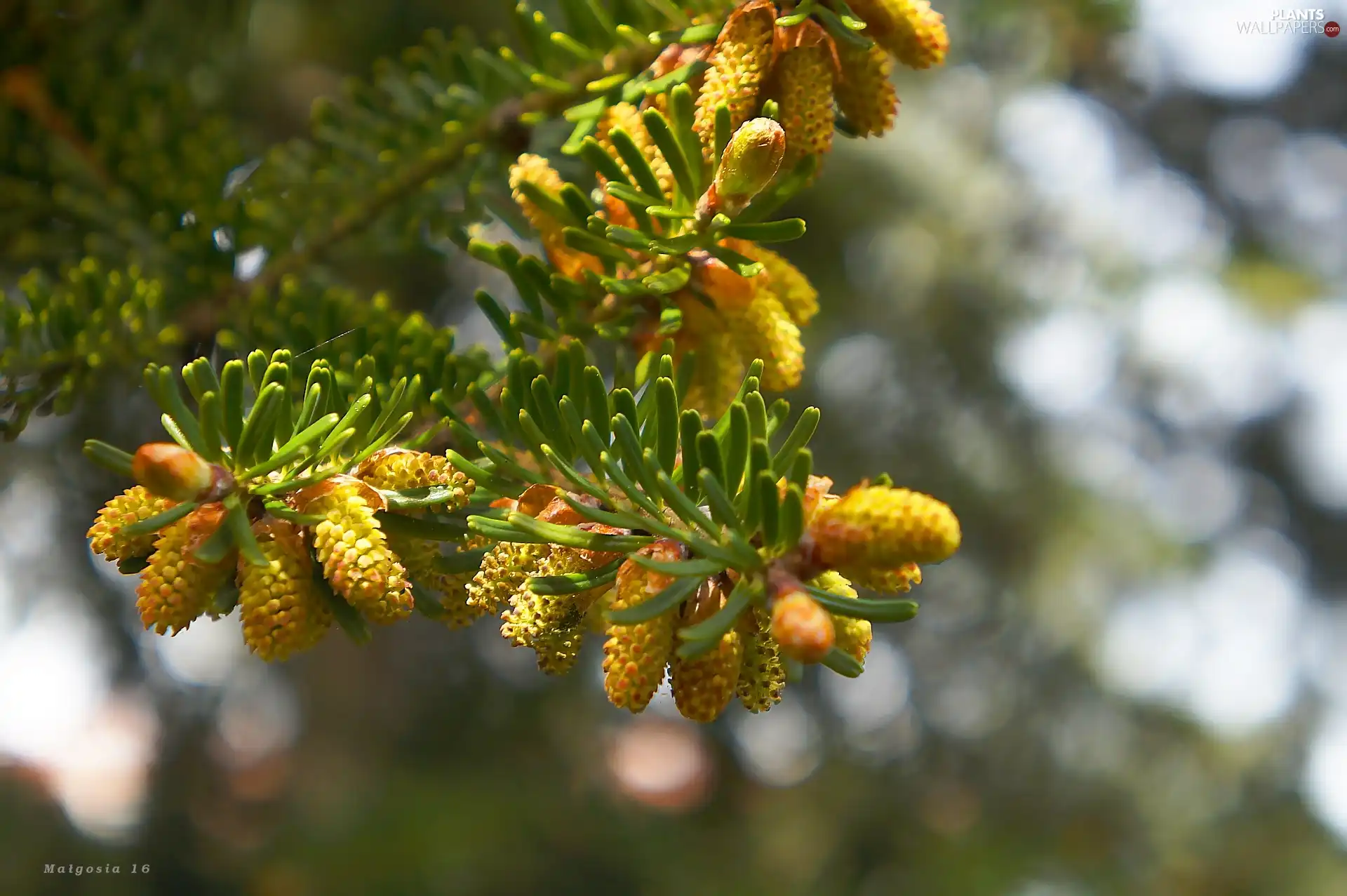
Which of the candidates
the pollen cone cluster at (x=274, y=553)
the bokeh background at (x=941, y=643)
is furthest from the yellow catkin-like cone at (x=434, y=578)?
the bokeh background at (x=941, y=643)

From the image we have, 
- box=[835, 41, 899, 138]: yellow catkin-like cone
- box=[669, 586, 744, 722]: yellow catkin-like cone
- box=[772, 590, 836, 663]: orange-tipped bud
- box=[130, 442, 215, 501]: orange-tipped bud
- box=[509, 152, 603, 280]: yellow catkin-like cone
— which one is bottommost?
box=[130, 442, 215, 501]: orange-tipped bud

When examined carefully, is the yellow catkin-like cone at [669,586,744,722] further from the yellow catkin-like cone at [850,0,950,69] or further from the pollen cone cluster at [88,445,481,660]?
the yellow catkin-like cone at [850,0,950,69]

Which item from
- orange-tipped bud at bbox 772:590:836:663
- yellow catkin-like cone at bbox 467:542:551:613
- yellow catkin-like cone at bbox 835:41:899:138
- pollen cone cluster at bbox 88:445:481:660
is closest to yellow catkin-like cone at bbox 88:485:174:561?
pollen cone cluster at bbox 88:445:481:660

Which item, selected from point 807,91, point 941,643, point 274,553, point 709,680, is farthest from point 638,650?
point 941,643

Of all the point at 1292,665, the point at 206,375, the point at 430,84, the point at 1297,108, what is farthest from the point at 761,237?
the point at 1292,665

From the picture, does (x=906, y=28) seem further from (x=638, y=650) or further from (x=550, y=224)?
(x=638, y=650)
